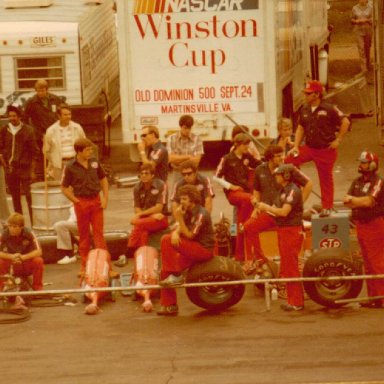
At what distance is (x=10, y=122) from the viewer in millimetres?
22031

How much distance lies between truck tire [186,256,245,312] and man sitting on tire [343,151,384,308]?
4.71 feet

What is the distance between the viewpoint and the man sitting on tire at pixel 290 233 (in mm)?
16984

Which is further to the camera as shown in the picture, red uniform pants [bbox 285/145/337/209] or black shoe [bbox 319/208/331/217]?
red uniform pants [bbox 285/145/337/209]

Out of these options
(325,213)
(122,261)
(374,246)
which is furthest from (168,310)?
(122,261)

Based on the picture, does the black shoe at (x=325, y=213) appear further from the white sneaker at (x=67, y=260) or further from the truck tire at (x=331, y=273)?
the white sneaker at (x=67, y=260)

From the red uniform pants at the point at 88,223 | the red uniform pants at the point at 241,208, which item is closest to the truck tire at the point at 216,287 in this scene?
the red uniform pants at the point at 241,208

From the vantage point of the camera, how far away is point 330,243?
18.1 m

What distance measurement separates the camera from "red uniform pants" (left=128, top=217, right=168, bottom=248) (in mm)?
18625

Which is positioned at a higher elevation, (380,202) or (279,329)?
(380,202)

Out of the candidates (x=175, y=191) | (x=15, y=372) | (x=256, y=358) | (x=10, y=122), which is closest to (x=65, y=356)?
(x=15, y=372)

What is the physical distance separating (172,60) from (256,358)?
431 inches

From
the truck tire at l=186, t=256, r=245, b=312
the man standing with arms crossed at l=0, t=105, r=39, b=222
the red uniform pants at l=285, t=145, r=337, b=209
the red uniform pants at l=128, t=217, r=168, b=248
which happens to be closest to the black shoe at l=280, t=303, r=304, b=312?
the truck tire at l=186, t=256, r=245, b=312

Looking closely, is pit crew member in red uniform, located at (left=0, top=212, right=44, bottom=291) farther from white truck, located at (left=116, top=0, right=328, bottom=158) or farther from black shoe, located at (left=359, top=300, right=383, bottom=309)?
white truck, located at (left=116, top=0, right=328, bottom=158)

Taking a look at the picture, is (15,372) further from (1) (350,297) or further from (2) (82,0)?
(2) (82,0)
